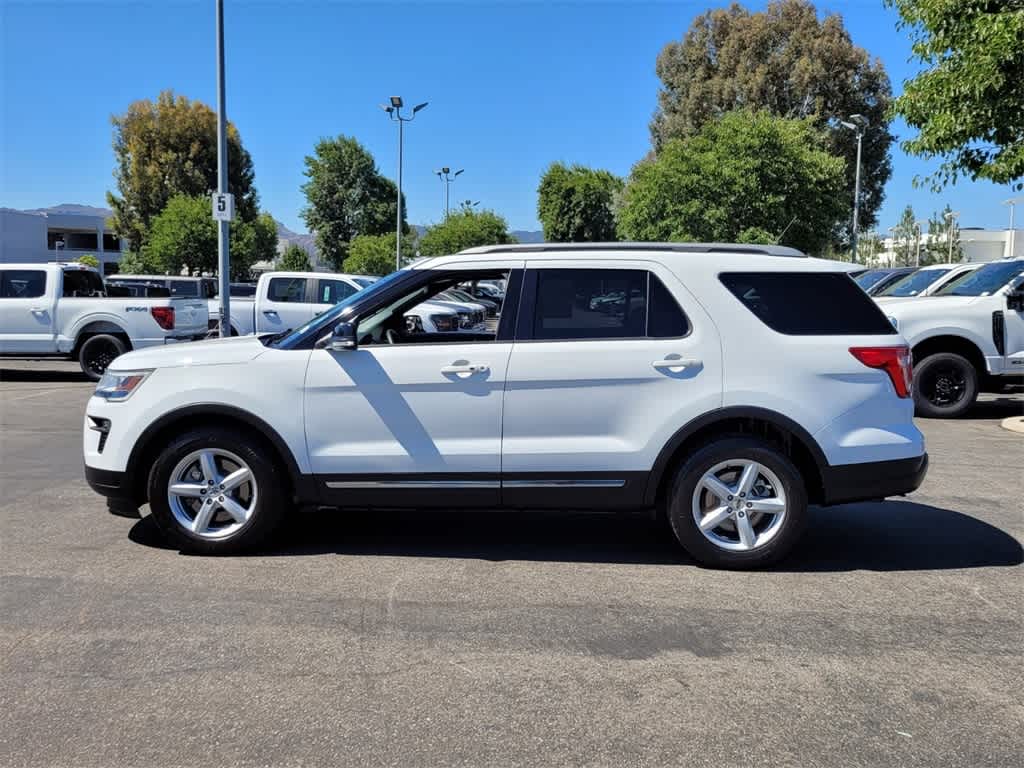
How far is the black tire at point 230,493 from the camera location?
16.8 ft

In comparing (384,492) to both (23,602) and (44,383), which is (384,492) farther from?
(44,383)

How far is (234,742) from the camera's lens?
3160mm

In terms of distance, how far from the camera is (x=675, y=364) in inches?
195

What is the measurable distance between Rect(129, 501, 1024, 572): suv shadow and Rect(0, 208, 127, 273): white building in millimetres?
63952

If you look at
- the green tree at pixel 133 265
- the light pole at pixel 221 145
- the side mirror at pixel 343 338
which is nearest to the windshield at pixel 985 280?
the side mirror at pixel 343 338

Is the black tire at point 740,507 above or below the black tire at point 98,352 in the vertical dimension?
below

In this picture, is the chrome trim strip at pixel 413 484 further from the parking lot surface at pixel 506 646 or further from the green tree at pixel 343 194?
the green tree at pixel 343 194

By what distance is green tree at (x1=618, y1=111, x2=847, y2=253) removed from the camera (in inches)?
1160

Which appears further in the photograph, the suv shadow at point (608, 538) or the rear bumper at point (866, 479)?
the suv shadow at point (608, 538)

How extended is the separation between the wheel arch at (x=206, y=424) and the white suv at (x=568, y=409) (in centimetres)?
1

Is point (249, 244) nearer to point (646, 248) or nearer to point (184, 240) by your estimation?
point (184, 240)

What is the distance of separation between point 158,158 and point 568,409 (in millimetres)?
53606

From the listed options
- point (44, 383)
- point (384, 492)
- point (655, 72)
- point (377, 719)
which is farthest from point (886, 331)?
point (655, 72)

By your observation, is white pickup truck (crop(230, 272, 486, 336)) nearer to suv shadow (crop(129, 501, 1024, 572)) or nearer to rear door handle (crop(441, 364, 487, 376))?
suv shadow (crop(129, 501, 1024, 572))
